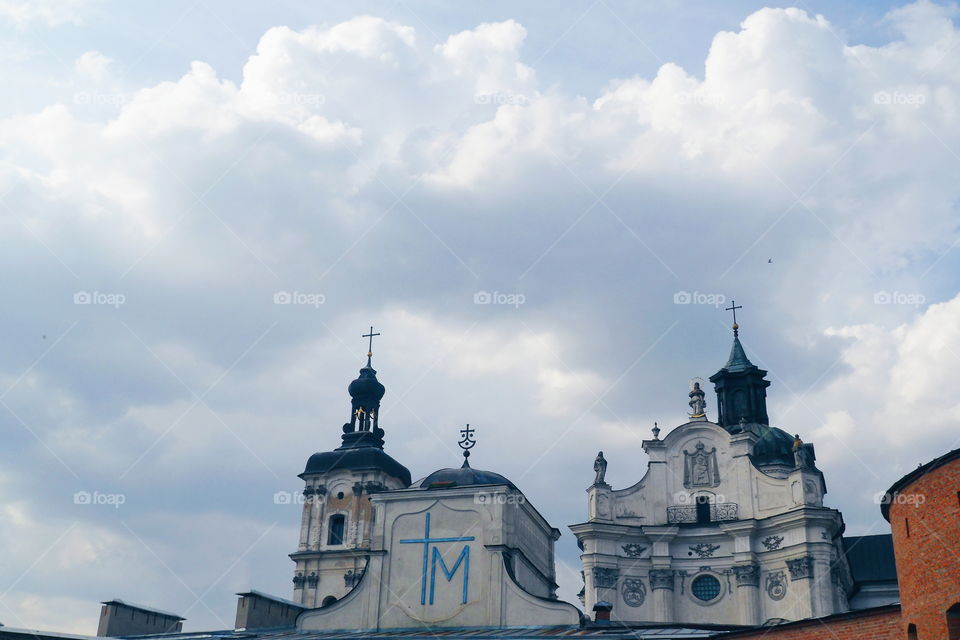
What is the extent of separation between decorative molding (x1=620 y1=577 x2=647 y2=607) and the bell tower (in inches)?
544

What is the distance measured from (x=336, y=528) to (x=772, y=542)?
21.0m

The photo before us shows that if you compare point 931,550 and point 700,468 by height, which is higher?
point 700,468

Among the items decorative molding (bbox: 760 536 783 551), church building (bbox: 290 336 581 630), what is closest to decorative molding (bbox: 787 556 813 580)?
decorative molding (bbox: 760 536 783 551)

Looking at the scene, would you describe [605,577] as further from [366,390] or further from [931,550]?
[931,550]

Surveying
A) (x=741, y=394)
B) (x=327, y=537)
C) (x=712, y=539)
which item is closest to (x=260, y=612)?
(x=327, y=537)

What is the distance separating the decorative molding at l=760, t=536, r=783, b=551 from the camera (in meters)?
43.2

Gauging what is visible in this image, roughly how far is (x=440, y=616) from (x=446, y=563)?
1.58 meters

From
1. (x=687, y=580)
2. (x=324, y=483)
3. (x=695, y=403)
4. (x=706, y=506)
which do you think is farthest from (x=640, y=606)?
(x=324, y=483)

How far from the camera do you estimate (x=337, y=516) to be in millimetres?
48219

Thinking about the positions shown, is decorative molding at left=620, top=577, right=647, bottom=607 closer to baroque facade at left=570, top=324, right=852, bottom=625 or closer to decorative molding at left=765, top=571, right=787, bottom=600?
baroque facade at left=570, top=324, right=852, bottom=625

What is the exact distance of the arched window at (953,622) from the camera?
1759 centimetres

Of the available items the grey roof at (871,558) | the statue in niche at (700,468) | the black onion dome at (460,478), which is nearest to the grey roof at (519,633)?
the black onion dome at (460,478)

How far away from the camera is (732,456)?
46156mm

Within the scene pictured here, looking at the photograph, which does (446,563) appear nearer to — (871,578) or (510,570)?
(510,570)
